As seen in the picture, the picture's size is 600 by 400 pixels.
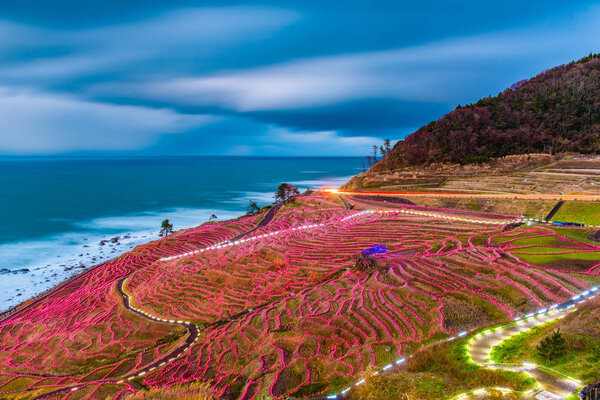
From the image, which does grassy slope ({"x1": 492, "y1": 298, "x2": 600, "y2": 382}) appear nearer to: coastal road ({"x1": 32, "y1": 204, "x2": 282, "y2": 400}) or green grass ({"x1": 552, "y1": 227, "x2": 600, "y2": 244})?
green grass ({"x1": 552, "y1": 227, "x2": 600, "y2": 244})

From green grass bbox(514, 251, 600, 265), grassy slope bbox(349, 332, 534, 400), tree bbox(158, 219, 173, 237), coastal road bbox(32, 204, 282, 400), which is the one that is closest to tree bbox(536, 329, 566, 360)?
grassy slope bbox(349, 332, 534, 400)

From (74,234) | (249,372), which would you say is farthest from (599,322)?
(74,234)

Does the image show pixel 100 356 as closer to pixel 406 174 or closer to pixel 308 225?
pixel 308 225

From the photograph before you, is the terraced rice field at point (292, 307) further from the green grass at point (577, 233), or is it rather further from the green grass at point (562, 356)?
the green grass at point (562, 356)

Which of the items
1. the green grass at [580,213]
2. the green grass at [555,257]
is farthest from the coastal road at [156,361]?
the green grass at [580,213]

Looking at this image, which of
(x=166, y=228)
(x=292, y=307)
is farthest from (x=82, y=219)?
(x=292, y=307)

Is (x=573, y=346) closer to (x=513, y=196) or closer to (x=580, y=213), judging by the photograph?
(x=580, y=213)
